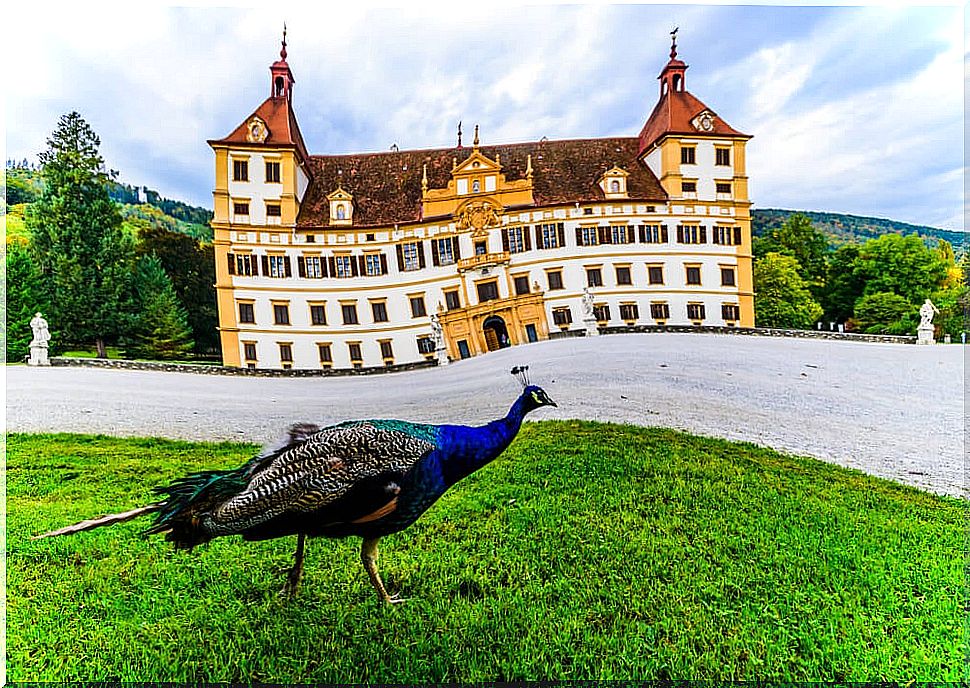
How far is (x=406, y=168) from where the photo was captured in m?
2.86

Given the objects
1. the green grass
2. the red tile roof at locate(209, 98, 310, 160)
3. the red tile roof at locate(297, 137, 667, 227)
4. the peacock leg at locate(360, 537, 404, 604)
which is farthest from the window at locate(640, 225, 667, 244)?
the peacock leg at locate(360, 537, 404, 604)

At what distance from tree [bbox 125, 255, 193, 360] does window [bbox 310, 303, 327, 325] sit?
66 cm

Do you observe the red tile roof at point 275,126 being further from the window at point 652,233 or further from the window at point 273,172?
the window at point 652,233

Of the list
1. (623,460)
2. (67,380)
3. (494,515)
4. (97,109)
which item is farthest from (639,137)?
(67,380)

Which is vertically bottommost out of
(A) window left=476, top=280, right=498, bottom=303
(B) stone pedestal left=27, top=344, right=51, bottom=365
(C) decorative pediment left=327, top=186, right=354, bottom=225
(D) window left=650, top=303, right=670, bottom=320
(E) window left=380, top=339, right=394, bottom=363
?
(E) window left=380, top=339, right=394, bottom=363

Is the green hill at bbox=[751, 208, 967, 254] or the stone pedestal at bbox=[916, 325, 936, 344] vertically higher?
the green hill at bbox=[751, 208, 967, 254]

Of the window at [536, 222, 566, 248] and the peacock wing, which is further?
the window at [536, 222, 566, 248]

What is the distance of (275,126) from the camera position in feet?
9.27

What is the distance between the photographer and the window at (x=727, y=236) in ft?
9.48

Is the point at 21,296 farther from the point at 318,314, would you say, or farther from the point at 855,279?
the point at 855,279

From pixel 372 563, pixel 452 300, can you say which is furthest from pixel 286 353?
pixel 372 563

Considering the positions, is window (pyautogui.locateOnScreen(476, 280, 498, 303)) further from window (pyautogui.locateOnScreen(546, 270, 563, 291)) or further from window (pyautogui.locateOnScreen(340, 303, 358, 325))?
window (pyautogui.locateOnScreen(340, 303, 358, 325))

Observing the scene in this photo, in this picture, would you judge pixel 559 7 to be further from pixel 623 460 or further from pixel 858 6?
pixel 623 460

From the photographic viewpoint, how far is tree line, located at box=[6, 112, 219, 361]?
2789 mm
